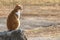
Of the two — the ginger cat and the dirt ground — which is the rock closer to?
the ginger cat

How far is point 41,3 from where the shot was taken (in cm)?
622

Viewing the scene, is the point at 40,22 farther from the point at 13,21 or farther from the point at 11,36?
the point at 11,36

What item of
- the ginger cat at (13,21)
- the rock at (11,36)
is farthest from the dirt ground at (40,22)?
the rock at (11,36)

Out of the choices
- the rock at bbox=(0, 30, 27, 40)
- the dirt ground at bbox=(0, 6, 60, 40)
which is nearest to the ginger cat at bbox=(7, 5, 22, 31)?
the rock at bbox=(0, 30, 27, 40)

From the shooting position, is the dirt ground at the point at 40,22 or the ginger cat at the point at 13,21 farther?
the dirt ground at the point at 40,22

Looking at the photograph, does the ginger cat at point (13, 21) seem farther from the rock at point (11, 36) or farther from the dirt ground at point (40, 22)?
the dirt ground at point (40, 22)

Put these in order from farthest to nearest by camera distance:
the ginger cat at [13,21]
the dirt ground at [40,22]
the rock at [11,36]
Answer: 1. the dirt ground at [40,22]
2. the ginger cat at [13,21]
3. the rock at [11,36]

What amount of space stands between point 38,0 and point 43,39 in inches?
99.9

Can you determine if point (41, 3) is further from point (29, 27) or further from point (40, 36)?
point (40, 36)

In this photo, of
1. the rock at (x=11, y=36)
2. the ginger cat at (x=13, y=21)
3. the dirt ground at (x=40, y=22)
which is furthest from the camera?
the dirt ground at (x=40, y=22)

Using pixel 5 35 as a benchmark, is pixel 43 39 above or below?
below

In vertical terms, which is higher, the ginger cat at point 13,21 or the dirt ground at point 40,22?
the ginger cat at point 13,21

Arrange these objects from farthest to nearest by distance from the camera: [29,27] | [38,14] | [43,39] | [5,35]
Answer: [38,14] < [29,27] < [43,39] < [5,35]

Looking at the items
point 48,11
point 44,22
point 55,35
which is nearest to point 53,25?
point 44,22
